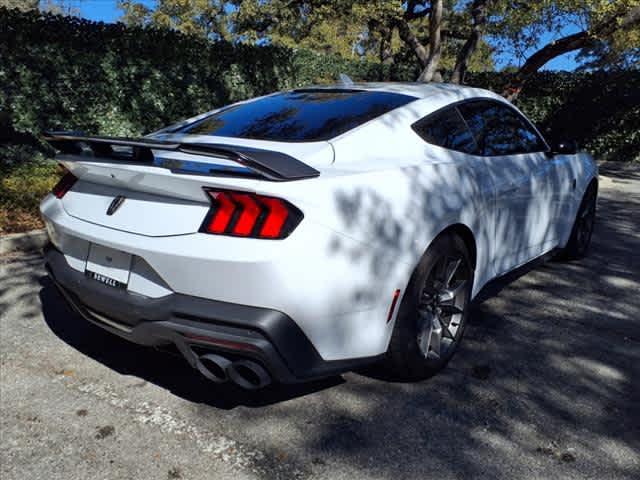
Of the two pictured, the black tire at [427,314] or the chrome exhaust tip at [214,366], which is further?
the black tire at [427,314]

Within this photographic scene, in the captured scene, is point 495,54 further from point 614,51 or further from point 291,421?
point 291,421

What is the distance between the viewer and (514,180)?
351cm

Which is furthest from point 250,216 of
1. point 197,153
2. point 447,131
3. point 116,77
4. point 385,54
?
point 385,54

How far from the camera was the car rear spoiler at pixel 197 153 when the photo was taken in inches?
83.4

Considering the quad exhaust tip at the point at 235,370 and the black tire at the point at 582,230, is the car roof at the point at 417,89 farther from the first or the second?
the quad exhaust tip at the point at 235,370

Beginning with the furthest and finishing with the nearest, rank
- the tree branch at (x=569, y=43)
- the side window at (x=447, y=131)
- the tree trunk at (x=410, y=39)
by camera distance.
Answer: the tree trunk at (x=410, y=39), the tree branch at (x=569, y=43), the side window at (x=447, y=131)

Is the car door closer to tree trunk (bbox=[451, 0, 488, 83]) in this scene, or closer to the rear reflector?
the rear reflector

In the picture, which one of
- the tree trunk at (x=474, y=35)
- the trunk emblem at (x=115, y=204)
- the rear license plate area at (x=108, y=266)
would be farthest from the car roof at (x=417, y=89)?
the tree trunk at (x=474, y=35)

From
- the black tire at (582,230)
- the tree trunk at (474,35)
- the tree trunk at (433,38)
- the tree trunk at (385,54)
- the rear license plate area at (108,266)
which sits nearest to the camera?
the rear license plate area at (108,266)

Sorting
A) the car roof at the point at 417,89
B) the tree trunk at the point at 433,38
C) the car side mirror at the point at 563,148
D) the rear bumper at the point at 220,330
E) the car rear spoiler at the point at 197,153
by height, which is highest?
the tree trunk at the point at 433,38

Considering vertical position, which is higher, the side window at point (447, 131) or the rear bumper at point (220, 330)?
the side window at point (447, 131)

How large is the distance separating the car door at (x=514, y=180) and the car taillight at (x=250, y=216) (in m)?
1.61

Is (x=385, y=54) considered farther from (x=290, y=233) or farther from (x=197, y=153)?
(x=290, y=233)

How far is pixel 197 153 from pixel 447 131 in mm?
1598
